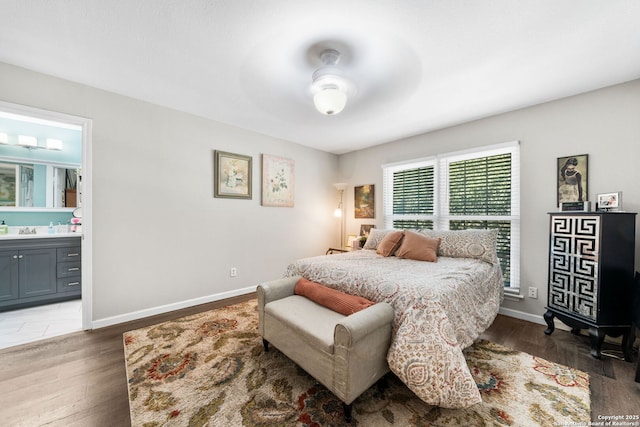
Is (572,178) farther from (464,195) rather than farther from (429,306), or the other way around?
(429,306)

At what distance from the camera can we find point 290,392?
1638 millimetres

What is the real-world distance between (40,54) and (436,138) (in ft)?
14.1

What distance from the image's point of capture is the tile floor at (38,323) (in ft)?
7.64

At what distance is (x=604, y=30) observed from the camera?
A: 1.67 meters

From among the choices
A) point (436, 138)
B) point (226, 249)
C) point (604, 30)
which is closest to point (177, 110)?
point (226, 249)

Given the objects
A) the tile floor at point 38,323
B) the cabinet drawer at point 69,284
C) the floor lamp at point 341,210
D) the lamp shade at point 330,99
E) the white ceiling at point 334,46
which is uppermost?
the white ceiling at point 334,46

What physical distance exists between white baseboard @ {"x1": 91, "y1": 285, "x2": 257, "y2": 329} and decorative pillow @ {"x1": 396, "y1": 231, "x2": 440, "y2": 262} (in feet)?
7.68

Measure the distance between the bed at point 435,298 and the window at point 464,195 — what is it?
0.47 meters

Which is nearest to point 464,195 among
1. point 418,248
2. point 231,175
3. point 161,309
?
point 418,248

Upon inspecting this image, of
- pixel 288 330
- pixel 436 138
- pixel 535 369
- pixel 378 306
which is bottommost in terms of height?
pixel 535 369

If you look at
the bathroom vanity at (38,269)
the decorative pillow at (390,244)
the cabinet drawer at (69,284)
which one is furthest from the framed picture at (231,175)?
the cabinet drawer at (69,284)

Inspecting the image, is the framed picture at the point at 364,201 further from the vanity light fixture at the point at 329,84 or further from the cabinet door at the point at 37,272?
the cabinet door at the point at 37,272

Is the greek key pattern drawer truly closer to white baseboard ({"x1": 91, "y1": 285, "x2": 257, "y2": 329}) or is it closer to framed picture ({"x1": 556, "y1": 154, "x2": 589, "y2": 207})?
framed picture ({"x1": 556, "y1": 154, "x2": 589, "y2": 207})

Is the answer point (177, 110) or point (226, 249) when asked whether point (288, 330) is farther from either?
point (177, 110)
